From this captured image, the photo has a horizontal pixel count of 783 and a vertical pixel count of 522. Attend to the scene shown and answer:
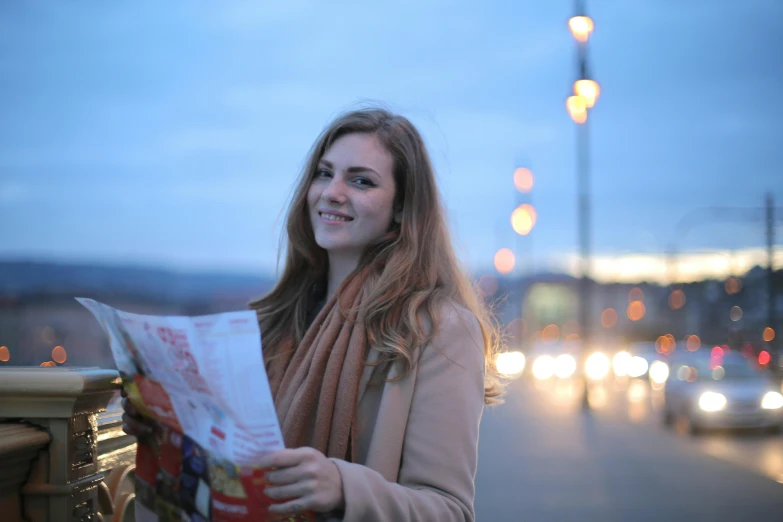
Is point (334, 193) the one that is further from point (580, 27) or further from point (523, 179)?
point (523, 179)

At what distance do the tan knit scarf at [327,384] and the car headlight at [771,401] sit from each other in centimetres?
1488

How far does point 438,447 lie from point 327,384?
37 cm

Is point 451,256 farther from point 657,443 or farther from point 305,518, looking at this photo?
point 657,443

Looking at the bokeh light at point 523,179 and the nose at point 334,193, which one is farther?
the bokeh light at point 523,179

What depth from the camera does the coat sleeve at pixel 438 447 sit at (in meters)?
1.91

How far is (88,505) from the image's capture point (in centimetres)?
238

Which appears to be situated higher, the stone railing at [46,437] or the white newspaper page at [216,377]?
the white newspaper page at [216,377]

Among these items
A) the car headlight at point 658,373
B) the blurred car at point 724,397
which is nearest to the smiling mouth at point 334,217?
the blurred car at point 724,397

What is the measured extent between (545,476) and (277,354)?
8.62 meters

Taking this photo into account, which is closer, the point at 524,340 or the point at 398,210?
the point at 398,210

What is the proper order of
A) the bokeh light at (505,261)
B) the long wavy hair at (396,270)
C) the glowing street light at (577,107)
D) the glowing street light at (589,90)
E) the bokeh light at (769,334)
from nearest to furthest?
the long wavy hair at (396,270) → the glowing street light at (589,90) → the glowing street light at (577,107) → the bokeh light at (769,334) → the bokeh light at (505,261)

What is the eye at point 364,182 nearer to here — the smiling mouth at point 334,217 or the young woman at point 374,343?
the young woman at point 374,343

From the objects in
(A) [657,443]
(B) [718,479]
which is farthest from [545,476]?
(A) [657,443]

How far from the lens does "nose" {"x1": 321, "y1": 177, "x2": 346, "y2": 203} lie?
8.51ft
